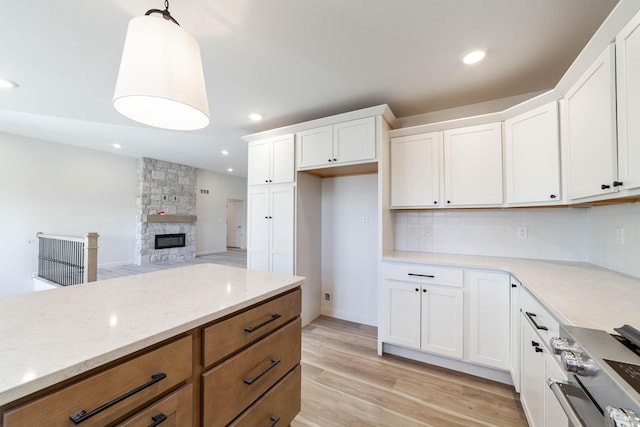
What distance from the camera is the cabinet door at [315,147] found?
2689mm

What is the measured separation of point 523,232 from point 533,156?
762mm

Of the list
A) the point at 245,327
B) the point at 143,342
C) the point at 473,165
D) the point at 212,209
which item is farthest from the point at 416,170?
the point at 212,209

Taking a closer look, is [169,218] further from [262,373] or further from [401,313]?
[262,373]

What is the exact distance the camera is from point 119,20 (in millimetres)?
1532

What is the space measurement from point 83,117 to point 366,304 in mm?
4262

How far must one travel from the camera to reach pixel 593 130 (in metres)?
1.40

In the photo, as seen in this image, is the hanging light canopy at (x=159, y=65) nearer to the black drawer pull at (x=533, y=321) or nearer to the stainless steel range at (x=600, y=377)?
the stainless steel range at (x=600, y=377)

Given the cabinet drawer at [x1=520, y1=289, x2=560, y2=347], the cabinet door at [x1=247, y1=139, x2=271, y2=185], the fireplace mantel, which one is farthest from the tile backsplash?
the fireplace mantel

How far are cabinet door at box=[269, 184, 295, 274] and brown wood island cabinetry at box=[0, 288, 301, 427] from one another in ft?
4.83

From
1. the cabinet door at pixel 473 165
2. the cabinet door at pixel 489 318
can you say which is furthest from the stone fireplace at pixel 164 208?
the cabinet door at pixel 489 318

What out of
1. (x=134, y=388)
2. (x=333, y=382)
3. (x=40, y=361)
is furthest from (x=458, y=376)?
(x=40, y=361)

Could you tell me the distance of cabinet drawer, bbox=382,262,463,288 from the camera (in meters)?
2.10

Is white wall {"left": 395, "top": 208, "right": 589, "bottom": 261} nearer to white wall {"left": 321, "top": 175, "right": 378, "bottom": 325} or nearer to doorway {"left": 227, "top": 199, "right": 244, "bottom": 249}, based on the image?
white wall {"left": 321, "top": 175, "right": 378, "bottom": 325}

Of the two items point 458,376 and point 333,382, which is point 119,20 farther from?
point 458,376
